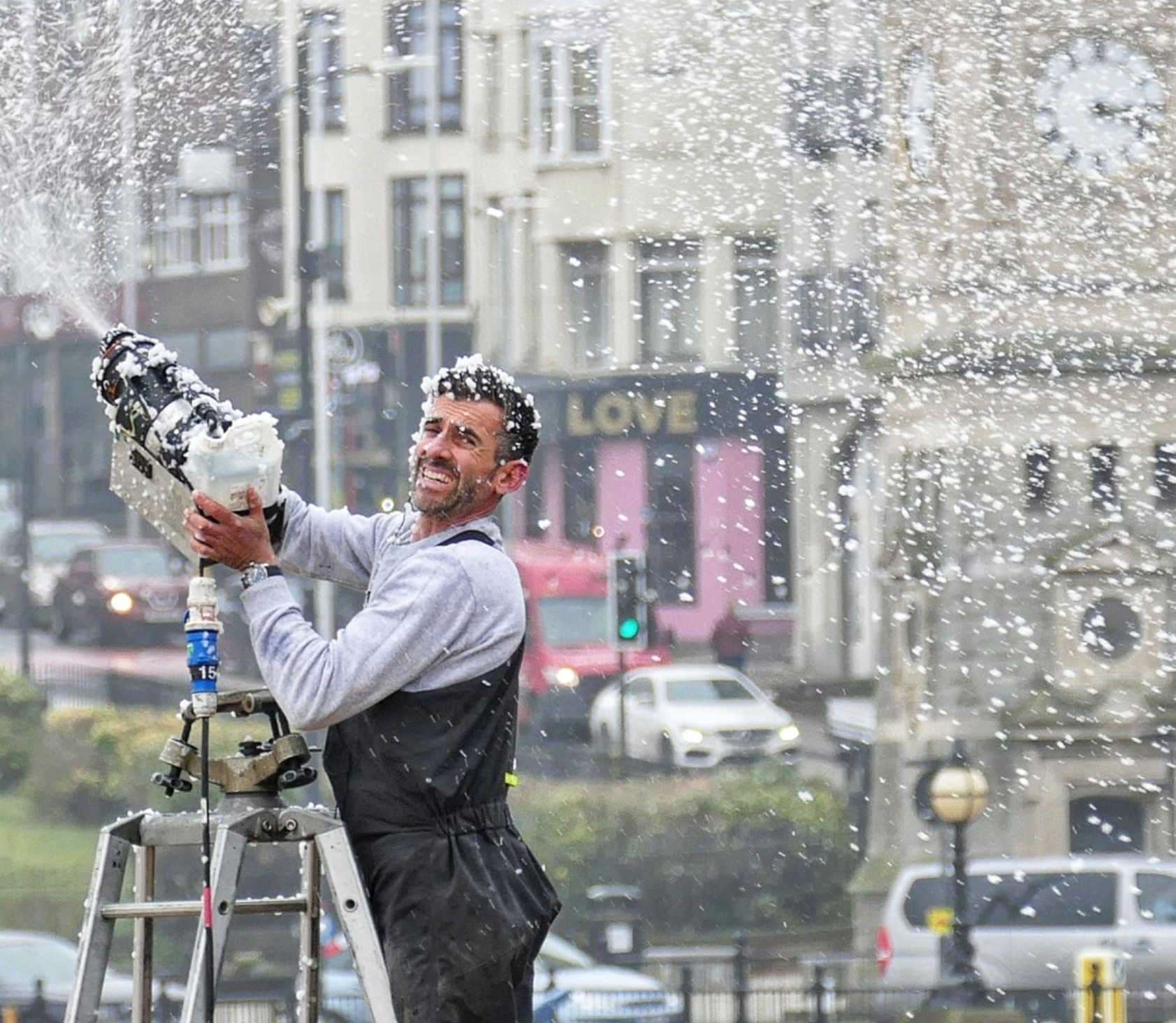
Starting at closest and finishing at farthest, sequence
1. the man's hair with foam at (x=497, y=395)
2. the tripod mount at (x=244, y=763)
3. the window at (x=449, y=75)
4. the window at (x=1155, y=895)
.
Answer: the tripod mount at (x=244, y=763), the man's hair with foam at (x=497, y=395), the window at (x=1155, y=895), the window at (x=449, y=75)

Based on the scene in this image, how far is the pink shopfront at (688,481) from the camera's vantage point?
3984mm

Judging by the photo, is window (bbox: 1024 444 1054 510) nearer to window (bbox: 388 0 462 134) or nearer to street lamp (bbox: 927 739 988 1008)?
street lamp (bbox: 927 739 988 1008)

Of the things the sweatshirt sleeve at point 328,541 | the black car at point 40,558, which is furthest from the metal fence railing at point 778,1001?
the sweatshirt sleeve at point 328,541

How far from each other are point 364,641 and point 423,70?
2.56 metres

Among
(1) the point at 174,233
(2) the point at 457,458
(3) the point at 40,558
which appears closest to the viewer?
(2) the point at 457,458

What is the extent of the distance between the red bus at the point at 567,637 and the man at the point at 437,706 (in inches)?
82.1

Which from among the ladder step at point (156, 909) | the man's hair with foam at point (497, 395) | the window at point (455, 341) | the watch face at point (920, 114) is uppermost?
the watch face at point (920, 114)

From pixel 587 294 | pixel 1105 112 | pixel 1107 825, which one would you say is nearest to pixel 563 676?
pixel 587 294

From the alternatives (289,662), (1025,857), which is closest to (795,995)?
→ (1025,857)

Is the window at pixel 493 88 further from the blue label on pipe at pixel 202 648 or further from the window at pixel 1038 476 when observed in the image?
the blue label on pipe at pixel 202 648

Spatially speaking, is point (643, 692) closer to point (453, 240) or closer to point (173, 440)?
point (453, 240)

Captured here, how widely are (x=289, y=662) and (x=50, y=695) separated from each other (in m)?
2.82

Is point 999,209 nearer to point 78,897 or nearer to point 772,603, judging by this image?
point 772,603

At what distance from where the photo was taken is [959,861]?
3.99 meters
